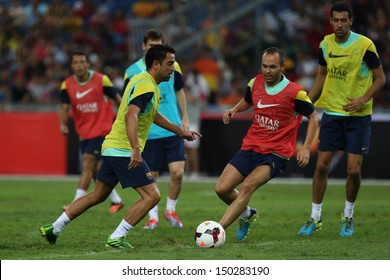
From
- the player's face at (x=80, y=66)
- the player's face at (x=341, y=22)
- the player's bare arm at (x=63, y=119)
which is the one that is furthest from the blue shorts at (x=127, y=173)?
the player's face at (x=80, y=66)

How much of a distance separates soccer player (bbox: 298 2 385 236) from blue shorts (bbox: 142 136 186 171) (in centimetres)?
209

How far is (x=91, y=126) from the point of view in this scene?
583 inches

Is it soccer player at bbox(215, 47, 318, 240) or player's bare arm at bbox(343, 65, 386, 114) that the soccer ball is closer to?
soccer player at bbox(215, 47, 318, 240)

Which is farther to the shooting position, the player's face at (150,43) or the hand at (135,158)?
the player's face at (150,43)

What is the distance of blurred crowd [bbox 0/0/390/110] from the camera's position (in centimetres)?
2298

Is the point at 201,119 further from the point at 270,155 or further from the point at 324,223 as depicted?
the point at 270,155

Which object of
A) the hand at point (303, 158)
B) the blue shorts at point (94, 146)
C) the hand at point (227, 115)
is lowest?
the blue shorts at point (94, 146)

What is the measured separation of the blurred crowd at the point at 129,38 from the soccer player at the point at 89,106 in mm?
8156

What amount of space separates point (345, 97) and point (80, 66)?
186 inches

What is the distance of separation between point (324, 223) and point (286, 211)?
1.76 meters

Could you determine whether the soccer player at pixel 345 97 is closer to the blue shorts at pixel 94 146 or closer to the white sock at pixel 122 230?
the white sock at pixel 122 230

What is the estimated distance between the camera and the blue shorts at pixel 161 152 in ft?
42.0
